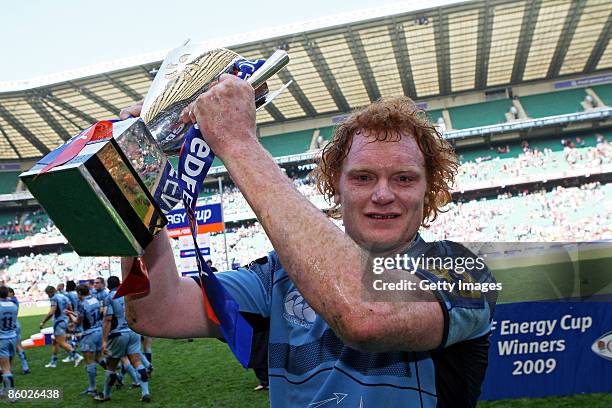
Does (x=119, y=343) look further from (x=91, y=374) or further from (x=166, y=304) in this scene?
(x=166, y=304)

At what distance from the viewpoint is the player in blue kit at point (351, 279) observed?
1002mm

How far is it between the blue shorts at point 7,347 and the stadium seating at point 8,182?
3884 centimetres

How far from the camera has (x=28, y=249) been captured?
42312mm

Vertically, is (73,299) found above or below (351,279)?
below

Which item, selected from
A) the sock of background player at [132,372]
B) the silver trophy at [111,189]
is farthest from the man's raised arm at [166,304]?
the sock of background player at [132,372]

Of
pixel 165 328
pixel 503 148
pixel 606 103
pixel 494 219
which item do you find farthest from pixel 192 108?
pixel 606 103

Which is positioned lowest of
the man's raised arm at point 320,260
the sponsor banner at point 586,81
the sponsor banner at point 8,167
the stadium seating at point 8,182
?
the man's raised arm at point 320,260

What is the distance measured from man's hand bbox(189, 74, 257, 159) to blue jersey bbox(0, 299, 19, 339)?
429 inches

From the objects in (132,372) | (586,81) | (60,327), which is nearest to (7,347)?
(60,327)

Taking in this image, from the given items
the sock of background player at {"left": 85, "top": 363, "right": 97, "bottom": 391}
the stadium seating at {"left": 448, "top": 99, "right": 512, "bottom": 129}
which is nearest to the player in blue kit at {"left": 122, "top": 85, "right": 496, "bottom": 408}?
the sock of background player at {"left": 85, "top": 363, "right": 97, "bottom": 391}

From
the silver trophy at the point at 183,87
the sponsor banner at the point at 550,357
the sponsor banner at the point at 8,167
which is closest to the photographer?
the silver trophy at the point at 183,87

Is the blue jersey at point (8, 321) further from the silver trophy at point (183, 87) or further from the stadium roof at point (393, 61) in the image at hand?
the stadium roof at point (393, 61)

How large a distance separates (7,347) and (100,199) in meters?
11.1

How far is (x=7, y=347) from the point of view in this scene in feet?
33.9
